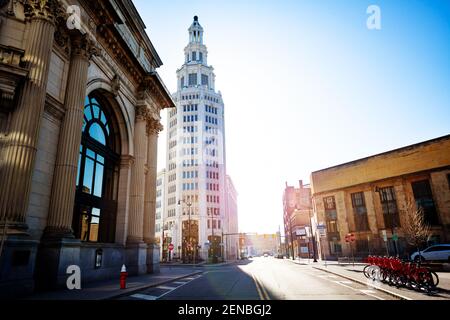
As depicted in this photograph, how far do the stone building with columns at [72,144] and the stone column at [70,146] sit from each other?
0.05m

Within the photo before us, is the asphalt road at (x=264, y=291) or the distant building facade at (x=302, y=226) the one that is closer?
the asphalt road at (x=264, y=291)

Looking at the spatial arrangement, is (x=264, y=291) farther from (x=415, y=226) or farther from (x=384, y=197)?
(x=384, y=197)

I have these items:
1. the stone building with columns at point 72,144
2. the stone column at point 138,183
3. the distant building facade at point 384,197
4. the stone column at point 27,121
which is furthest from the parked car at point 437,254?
the stone column at point 27,121

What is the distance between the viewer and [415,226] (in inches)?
1200

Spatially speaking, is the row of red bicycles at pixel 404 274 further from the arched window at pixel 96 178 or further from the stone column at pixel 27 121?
the arched window at pixel 96 178

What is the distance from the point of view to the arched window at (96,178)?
17656 millimetres

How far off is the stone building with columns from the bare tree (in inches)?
1069

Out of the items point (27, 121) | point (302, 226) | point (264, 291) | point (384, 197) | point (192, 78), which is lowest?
point (264, 291)

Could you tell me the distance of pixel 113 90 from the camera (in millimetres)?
20125

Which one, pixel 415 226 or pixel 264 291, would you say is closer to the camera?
pixel 264 291

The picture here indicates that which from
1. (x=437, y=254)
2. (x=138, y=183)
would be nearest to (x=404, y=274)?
(x=138, y=183)

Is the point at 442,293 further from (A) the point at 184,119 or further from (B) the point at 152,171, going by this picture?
(A) the point at 184,119

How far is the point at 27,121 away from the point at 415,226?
3589 centimetres

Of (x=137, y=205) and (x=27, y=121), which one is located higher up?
(x=27, y=121)
